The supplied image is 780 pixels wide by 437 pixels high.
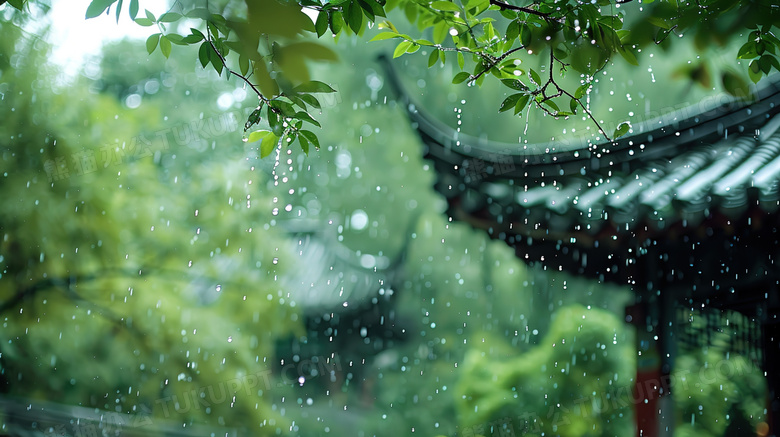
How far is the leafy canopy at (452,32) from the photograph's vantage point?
378 millimetres

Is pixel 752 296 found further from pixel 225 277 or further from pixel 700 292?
pixel 225 277

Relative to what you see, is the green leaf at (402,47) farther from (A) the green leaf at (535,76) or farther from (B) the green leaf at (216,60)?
(B) the green leaf at (216,60)

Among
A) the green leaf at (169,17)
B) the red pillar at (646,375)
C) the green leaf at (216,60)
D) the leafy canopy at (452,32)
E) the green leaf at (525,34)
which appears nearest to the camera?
the leafy canopy at (452,32)

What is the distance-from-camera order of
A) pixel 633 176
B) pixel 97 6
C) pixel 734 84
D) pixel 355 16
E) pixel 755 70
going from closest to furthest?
pixel 97 6 → pixel 734 84 → pixel 355 16 → pixel 755 70 → pixel 633 176

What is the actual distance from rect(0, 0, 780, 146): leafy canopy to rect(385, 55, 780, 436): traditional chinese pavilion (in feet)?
3.11

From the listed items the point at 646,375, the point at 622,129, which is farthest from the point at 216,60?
the point at 646,375

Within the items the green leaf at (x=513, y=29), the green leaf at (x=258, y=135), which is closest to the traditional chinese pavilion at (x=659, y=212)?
the green leaf at (x=513, y=29)

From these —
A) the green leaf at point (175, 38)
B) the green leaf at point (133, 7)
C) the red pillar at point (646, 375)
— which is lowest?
the red pillar at point (646, 375)

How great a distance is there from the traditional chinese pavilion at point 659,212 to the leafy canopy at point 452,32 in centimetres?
95

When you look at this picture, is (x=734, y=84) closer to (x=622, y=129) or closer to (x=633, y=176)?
(x=622, y=129)

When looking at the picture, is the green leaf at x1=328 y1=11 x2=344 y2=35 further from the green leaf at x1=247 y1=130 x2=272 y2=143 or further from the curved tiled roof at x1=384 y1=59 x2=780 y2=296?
the curved tiled roof at x1=384 y1=59 x2=780 y2=296

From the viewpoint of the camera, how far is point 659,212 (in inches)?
77.2

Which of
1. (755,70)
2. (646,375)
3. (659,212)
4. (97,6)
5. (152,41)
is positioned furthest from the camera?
(646,375)

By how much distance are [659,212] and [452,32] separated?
1173mm
